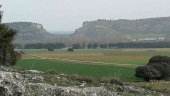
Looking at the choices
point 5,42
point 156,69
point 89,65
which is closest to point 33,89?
point 5,42

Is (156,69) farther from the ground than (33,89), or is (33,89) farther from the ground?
(33,89)

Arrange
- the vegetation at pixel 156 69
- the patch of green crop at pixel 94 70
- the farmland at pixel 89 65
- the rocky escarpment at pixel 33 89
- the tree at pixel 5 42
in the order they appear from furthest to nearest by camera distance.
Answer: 1. the farmland at pixel 89 65
2. the patch of green crop at pixel 94 70
3. the vegetation at pixel 156 69
4. the tree at pixel 5 42
5. the rocky escarpment at pixel 33 89

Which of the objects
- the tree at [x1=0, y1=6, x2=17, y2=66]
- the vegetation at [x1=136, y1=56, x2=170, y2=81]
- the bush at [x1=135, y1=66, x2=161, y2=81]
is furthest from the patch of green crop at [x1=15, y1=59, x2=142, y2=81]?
the tree at [x1=0, y1=6, x2=17, y2=66]

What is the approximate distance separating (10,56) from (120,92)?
24.6 metres

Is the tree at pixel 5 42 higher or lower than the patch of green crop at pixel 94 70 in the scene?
higher

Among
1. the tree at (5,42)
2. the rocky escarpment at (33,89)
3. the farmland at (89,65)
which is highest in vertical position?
the tree at (5,42)

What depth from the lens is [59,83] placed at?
96.6 feet

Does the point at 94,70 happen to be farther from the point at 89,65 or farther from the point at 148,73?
the point at 148,73

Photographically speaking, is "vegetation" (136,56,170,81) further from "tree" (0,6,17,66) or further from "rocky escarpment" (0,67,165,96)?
"rocky escarpment" (0,67,165,96)

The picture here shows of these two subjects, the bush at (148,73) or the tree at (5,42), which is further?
the bush at (148,73)

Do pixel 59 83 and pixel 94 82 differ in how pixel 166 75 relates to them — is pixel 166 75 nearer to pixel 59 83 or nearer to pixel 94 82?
pixel 94 82

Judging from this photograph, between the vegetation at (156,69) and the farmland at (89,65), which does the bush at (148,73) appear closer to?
the vegetation at (156,69)

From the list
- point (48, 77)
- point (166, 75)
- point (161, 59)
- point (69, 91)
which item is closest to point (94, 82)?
point (48, 77)

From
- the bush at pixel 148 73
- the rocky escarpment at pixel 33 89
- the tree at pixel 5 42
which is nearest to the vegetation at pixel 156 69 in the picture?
the bush at pixel 148 73
